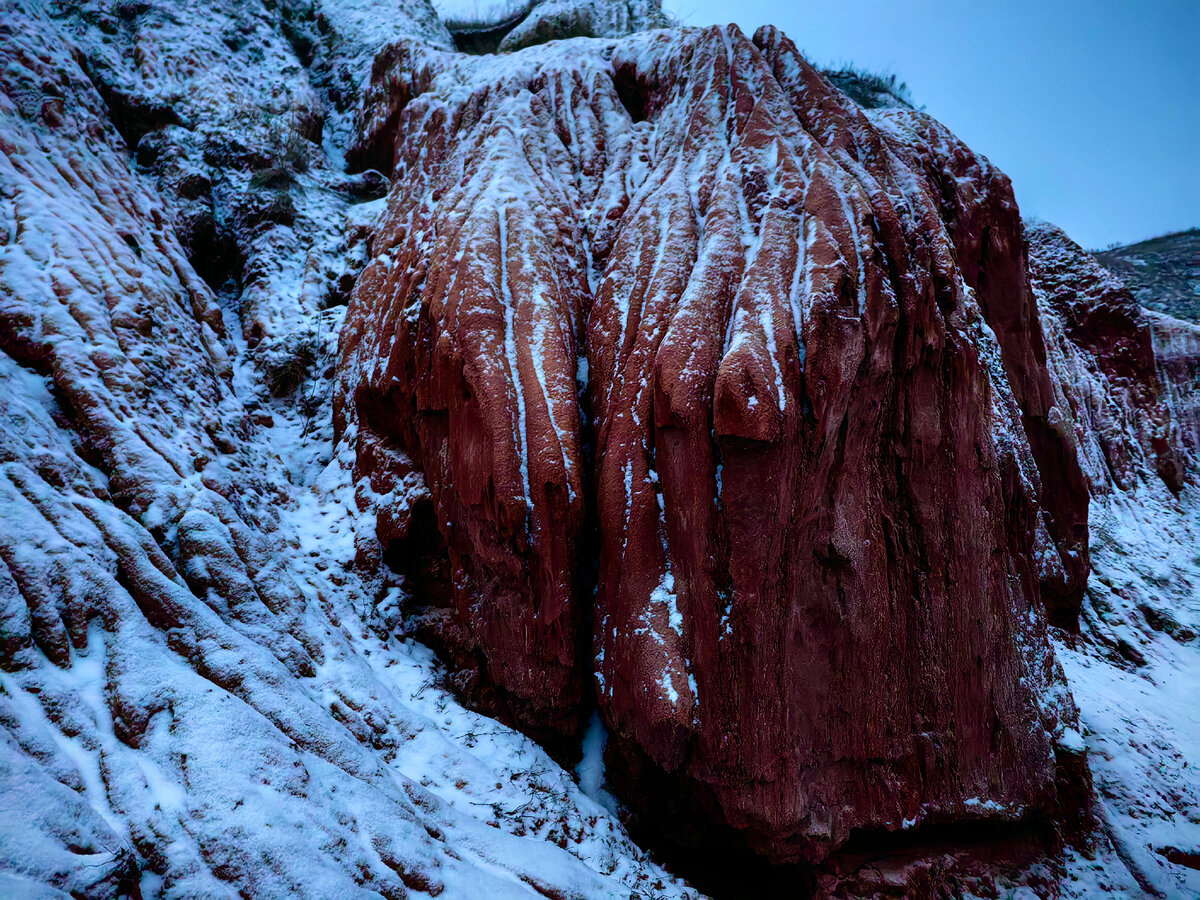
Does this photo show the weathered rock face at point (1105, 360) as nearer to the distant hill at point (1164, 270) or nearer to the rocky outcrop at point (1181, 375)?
the rocky outcrop at point (1181, 375)

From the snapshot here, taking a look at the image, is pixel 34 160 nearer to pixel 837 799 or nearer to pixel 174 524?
pixel 174 524

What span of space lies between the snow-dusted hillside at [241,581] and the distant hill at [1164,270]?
12.8 meters

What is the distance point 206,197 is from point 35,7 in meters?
3.48

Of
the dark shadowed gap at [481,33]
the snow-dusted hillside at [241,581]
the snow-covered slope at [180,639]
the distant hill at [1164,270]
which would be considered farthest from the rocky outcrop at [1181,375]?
the dark shadowed gap at [481,33]

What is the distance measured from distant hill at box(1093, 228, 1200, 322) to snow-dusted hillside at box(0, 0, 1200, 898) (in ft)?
41.9

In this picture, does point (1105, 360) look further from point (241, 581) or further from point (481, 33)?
point (481, 33)

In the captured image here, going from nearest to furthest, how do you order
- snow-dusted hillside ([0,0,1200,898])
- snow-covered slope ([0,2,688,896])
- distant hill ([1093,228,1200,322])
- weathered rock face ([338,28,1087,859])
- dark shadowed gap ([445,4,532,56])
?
snow-covered slope ([0,2,688,896]), snow-dusted hillside ([0,0,1200,898]), weathered rock face ([338,28,1087,859]), dark shadowed gap ([445,4,532,56]), distant hill ([1093,228,1200,322])

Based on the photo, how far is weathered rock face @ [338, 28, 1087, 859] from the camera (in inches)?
201

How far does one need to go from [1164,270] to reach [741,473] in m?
27.8

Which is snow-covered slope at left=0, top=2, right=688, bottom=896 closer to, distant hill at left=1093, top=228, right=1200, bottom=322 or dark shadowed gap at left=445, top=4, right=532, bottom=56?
dark shadowed gap at left=445, top=4, right=532, bottom=56

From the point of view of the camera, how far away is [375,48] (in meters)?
13.8

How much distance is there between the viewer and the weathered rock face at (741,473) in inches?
201

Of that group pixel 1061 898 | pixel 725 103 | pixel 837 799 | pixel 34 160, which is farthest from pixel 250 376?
pixel 1061 898

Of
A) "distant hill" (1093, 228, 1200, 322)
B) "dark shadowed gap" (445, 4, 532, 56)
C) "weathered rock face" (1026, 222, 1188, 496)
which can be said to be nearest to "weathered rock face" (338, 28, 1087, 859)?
"weathered rock face" (1026, 222, 1188, 496)
